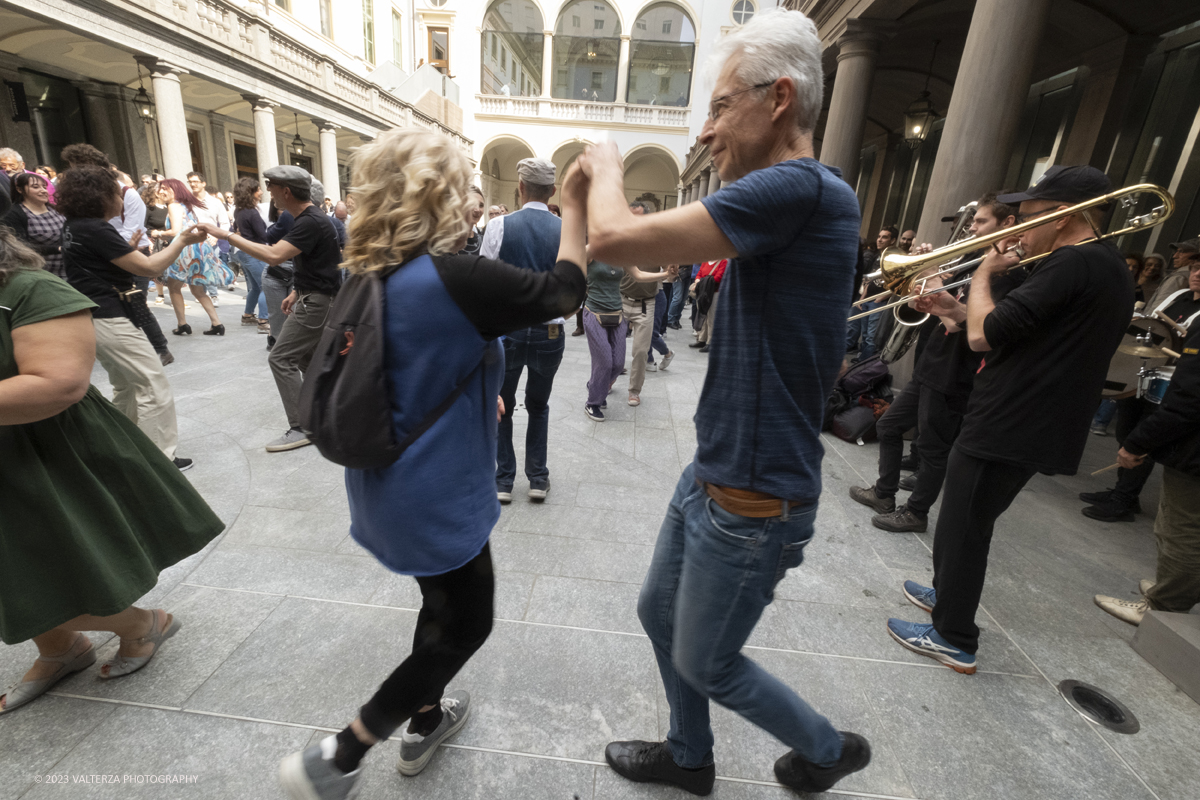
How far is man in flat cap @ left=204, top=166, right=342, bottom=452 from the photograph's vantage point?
3.86m

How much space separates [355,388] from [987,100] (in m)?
5.52

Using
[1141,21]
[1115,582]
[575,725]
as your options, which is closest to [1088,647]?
[1115,582]

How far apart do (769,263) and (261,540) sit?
10.1 feet

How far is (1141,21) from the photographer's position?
647 cm

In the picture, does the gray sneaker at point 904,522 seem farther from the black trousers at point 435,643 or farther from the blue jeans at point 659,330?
the blue jeans at point 659,330

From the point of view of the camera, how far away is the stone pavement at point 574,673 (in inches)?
70.6

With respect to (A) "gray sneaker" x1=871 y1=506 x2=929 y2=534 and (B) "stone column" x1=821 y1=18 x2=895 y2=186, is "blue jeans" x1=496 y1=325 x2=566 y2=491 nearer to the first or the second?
(A) "gray sneaker" x1=871 y1=506 x2=929 y2=534

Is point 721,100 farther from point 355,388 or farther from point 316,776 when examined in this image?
point 316,776

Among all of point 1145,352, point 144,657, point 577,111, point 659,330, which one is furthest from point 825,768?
point 577,111

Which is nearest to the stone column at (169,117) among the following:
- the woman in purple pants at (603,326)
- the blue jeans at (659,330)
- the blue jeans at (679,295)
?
the blue jeans at (679,295)

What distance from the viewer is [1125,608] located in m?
2.84

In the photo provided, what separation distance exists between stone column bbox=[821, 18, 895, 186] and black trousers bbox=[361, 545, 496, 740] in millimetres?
6831

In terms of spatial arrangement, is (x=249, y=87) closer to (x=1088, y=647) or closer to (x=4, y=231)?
(x=4, y=231)

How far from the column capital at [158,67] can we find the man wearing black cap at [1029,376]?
14804mm
